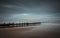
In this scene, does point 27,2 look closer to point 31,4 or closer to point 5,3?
point 31,4

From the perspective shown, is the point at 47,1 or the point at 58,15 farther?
the point at 47,1

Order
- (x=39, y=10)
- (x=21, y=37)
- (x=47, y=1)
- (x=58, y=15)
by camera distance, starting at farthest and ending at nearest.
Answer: (x=39, y=10), (x=47, y=1), (x=58, y=15), (x=21, y=37)

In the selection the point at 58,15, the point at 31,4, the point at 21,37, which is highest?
the point at 31,4

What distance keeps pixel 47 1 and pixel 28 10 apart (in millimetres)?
892

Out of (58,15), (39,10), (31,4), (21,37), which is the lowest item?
(21,37)

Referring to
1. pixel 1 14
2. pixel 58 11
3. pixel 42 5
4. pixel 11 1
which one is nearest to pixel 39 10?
pixel 42 5

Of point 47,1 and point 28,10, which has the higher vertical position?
point 47,1

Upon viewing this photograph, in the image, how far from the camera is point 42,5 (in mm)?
3531

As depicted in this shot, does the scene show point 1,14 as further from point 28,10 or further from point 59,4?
point 59,4

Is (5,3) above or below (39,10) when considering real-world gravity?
above

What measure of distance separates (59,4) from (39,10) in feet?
2.79

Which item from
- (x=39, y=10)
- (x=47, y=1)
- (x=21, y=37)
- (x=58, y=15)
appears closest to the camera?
(x=21, y=37)

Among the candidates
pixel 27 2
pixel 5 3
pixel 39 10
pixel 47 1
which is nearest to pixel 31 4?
pixel 27 2

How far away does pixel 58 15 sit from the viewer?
3.19 meters
